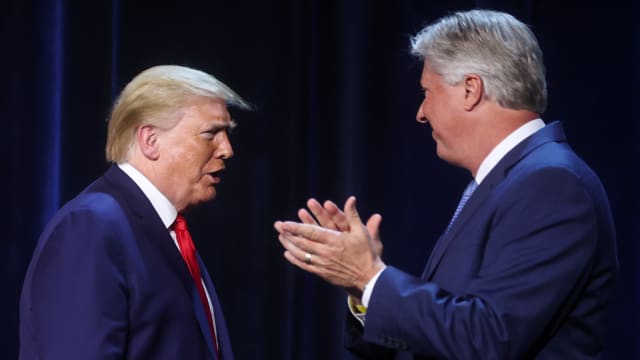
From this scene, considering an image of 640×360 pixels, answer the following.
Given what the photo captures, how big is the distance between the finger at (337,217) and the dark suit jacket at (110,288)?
335 mm

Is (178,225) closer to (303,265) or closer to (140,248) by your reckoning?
(140,248)

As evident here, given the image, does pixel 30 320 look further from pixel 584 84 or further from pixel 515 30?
pixel 584 84

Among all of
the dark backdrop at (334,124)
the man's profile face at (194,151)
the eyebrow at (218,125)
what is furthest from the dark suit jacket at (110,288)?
the dark backdrop at (334,124)

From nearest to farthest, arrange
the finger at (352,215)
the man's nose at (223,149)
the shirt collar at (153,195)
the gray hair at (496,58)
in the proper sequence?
the finger at (352,215)
the gray hair at (496,58)
the shirt collar at (153,195)
the man's nose at (223,149)

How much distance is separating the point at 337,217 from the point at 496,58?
0.41m

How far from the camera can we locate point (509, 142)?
1.61m

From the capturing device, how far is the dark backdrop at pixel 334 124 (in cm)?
288

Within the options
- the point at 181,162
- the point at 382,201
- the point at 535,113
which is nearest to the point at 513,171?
the point at 535,113

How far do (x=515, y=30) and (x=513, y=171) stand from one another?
28cm

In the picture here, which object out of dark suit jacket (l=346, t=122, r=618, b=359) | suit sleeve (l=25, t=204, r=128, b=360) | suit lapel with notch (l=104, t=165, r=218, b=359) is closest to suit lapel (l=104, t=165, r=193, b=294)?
suit lapel with notch (l=104, t=165, r=218, b=359)

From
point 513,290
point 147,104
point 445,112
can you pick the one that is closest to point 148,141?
point 147,104

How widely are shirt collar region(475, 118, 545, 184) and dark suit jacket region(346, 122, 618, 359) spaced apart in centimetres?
7

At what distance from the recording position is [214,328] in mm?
1810

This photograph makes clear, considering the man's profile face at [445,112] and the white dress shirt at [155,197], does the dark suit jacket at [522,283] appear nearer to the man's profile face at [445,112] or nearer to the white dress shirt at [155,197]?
the man's profile face at [445,112]
